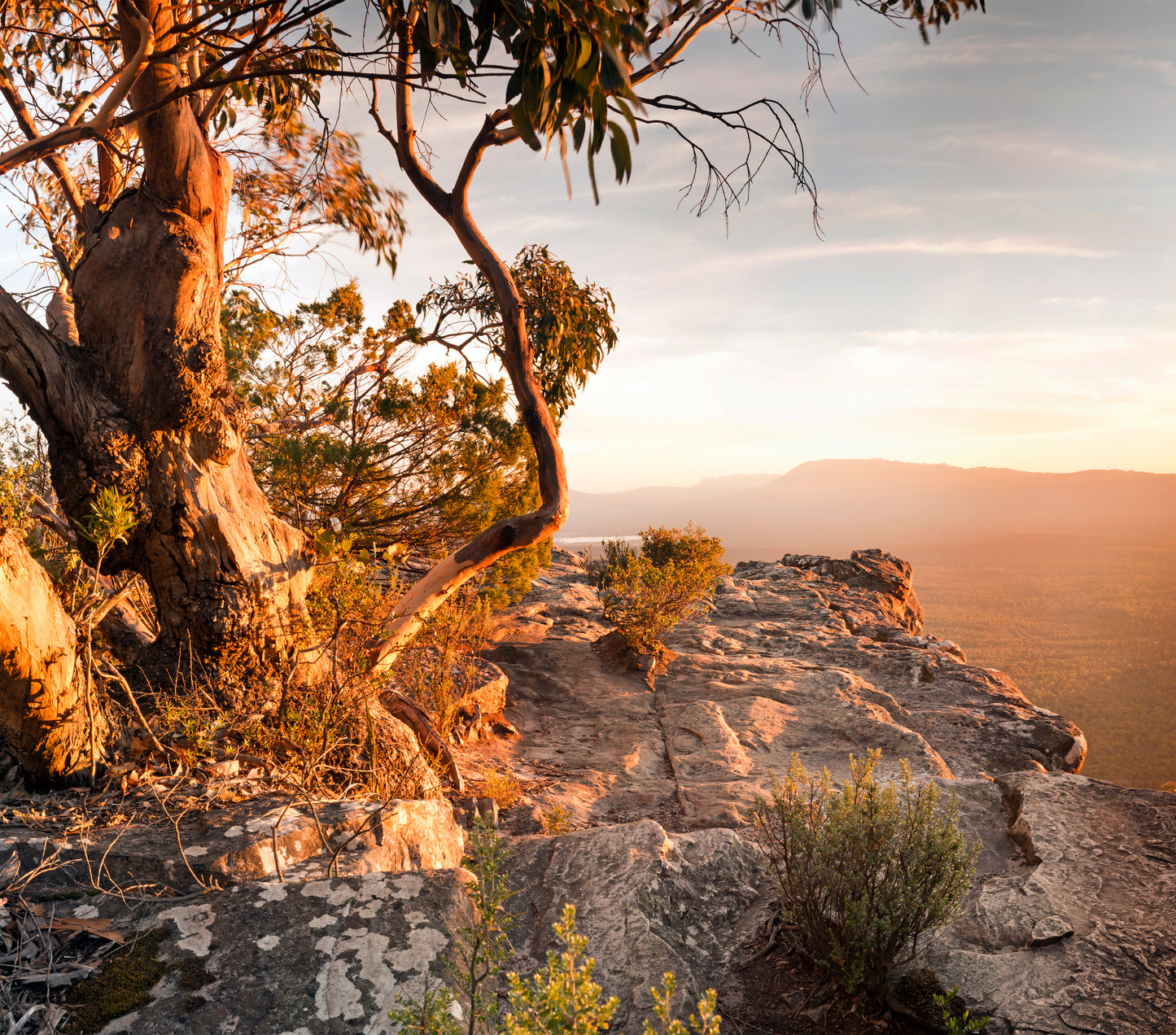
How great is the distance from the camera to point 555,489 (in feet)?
16.1

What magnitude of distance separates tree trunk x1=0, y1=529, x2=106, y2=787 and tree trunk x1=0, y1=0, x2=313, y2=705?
0.61 m

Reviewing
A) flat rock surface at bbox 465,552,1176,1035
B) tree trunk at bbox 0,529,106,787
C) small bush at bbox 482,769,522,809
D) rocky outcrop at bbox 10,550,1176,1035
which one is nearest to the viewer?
rocky outcrop at bbox 10,550,1176,1035

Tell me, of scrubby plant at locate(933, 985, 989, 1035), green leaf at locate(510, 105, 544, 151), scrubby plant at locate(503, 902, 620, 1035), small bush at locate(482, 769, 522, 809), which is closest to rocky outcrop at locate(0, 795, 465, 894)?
scrubby plant at locate(503, 902, 620, 1035)

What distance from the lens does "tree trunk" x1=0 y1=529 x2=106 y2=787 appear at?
2.42 metres

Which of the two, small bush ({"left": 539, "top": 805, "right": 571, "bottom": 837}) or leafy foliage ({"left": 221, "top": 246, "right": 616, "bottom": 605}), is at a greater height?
leafy foliage ({"left": 221, "top": 246, "right": 616, "bottom": 605})

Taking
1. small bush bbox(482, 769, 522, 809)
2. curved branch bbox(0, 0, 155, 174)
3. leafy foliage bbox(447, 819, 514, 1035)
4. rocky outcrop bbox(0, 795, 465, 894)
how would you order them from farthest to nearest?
small bush bbox(482, 769, 522, 809) → curved branch bbox(0, 0, 155, 174) → rocky outcrop bbox(0, 795, 465, 894) → leafy foliage bbox(447, 819, 514, 1035)

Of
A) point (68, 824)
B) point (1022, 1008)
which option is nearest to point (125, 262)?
point (68, 824)

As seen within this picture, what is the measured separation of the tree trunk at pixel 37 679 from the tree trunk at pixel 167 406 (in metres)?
0.61

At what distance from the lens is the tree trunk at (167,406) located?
306 cm

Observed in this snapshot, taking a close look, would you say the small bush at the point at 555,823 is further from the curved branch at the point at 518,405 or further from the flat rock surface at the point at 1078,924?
the flat rock surface at the point at 1078,924

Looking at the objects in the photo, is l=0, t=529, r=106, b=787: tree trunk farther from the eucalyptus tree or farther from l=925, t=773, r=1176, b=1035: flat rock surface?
l=925, t=773, r=1176, b=1035: flat rock surface

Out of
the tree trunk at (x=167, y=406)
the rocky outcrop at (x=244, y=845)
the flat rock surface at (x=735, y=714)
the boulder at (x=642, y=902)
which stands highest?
the tree trunk at (x=167, y=406)

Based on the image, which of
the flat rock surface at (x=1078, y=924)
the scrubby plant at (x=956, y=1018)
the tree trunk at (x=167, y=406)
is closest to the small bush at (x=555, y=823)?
the tree trunk at (x=167, y=406)

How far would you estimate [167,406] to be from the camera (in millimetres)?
3209
